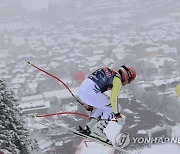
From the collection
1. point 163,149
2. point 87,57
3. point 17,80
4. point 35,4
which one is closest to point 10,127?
point 163,149

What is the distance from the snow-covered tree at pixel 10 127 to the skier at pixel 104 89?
1388mm

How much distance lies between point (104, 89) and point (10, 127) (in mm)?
1935

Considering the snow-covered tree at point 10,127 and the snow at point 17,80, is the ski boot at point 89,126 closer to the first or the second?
the snow-covered tree at point 10,127

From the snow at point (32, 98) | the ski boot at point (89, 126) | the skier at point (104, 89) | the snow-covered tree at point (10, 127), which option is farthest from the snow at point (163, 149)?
the snow at point (32, 98)

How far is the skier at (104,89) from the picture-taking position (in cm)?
293

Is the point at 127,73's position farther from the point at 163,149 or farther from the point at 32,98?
the point at 32,98

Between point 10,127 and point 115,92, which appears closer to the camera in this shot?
point 115,92

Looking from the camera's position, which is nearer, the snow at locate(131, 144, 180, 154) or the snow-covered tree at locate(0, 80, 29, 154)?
the snow-covered tree at locate(0, 80, 29, 154)

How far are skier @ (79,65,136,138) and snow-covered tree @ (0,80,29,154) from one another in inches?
54.7

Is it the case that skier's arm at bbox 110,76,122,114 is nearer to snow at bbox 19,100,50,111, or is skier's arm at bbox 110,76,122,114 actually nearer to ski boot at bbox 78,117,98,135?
ski boot at bbox 78,117,98,135

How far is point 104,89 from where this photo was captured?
304 centimetres

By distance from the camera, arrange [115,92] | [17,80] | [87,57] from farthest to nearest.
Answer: [87,57]
[17,80]
[115,92]

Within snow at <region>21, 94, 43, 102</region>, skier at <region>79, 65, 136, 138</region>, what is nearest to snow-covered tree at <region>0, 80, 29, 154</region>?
skier at <region>79, 65, 136, 138</region>

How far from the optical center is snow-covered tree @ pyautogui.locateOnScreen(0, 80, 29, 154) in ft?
14.0
